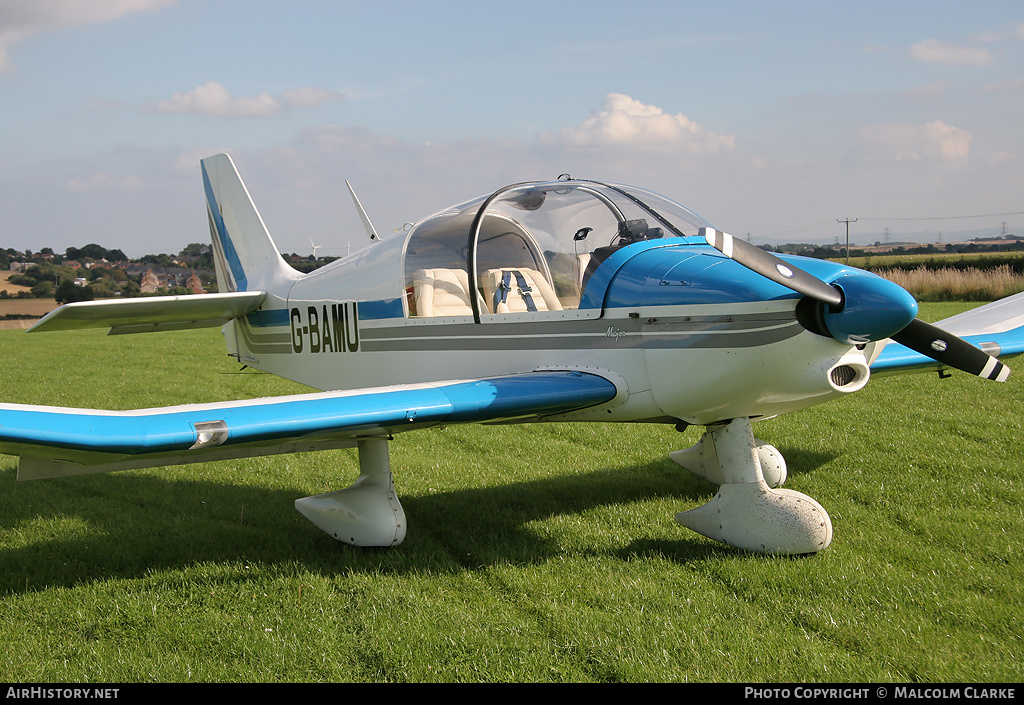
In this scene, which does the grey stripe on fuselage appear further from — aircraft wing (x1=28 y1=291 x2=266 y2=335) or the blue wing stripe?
aircraft wing (x1=28 y1=291 x2=266 y2=335)

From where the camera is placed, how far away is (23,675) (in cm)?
354

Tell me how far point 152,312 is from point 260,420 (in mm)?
3583

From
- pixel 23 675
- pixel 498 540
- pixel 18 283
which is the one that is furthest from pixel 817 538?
pixel 18 283

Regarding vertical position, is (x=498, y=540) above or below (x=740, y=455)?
below

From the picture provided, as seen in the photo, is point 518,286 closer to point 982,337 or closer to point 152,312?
point 152,312

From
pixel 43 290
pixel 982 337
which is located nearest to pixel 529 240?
pixel 982 337

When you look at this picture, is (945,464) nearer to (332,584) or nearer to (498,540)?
(498,540)

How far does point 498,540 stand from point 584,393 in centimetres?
128

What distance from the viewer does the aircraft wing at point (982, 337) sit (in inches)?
242

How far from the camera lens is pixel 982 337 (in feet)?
22.5

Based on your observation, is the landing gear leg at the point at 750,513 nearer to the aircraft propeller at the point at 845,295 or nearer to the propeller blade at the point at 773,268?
the aircraft propeller at the point at 845,295

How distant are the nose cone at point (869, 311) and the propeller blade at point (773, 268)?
61 mm

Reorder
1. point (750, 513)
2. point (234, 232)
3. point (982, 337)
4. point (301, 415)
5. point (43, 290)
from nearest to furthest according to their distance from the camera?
point (301, 415)
point (750, 513)
point (982, 337)
point (234, 232)
point (43, 290)

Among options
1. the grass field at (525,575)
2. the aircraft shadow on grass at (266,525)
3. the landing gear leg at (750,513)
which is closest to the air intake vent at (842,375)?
the landing gear leg at (750,513)
